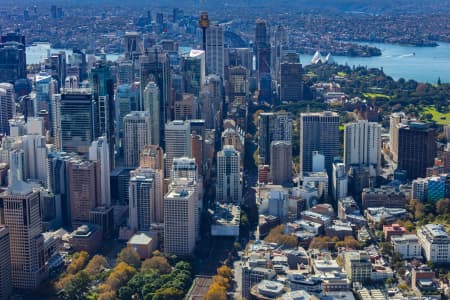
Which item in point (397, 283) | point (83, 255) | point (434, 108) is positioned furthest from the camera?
point (434, 108)

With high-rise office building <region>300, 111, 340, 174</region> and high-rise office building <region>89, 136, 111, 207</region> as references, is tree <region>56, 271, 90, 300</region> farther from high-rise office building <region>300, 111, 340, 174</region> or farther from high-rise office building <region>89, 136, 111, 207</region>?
high-rise office building <region>300, 111, 340, 174</region>

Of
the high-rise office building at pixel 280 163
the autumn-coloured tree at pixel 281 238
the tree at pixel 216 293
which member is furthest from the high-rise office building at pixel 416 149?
the tree at pixel 216 293

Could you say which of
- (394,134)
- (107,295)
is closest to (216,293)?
(107,295)

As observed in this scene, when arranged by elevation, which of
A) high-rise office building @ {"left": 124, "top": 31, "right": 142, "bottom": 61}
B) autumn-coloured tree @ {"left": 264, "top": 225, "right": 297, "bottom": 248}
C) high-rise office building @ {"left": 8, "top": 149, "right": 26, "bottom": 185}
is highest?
high-rise office building @ {"left": 124, "top": 31, "right": 142, "bottom": 61}

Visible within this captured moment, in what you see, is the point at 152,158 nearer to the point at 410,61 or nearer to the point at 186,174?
the point at 186,174

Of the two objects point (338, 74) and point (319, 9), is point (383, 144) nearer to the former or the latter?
point (338, 74)

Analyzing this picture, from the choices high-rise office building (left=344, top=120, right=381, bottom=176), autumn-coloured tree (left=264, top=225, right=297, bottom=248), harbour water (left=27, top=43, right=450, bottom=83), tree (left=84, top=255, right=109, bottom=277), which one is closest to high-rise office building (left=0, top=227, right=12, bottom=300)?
tree (left=84, top=255, right=109, bottom=277)

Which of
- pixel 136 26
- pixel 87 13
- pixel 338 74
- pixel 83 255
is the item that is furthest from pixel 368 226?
pixel 87 13

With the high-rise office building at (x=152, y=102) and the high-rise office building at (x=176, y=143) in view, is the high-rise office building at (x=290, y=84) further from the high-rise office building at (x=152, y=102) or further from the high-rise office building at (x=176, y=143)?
the high-rise office building at (x=176, y=143)
